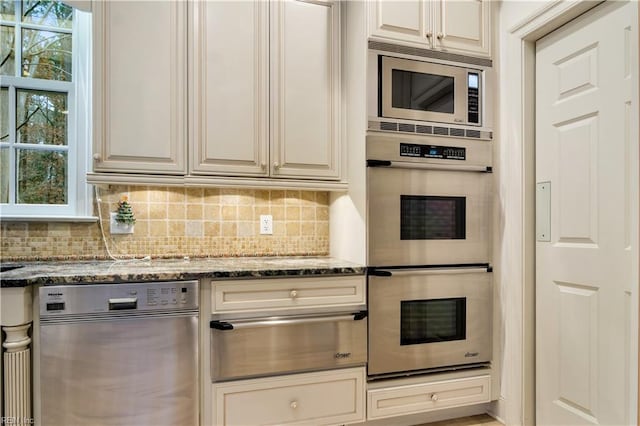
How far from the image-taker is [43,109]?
219 centimetres

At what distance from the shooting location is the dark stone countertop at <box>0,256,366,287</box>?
1.62m

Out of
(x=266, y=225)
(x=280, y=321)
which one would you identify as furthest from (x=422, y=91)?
(x=280, y=321)

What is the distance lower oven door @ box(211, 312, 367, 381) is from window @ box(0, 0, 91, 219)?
3.80 feet

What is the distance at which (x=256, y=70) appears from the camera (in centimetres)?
213

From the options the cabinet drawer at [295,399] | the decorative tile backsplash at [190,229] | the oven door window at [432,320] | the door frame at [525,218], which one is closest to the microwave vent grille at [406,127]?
the door frame at [525,218]

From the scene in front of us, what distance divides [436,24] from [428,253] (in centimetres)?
128

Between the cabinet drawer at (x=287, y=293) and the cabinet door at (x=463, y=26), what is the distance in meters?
1.41

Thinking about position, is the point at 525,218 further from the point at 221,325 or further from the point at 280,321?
the point at 221,325

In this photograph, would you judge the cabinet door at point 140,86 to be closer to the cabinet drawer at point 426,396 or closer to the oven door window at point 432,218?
the oven door window at point 432,218

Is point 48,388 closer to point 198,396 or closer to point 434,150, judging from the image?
point 198,396

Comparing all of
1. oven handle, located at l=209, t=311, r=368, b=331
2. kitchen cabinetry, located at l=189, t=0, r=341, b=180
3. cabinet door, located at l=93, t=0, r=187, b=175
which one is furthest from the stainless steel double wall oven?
cabinet door, located at l=93, t=0, r=187, b=175

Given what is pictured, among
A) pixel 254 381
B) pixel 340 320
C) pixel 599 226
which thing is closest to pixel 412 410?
pixel 340 320

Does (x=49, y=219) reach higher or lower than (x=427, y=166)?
lower

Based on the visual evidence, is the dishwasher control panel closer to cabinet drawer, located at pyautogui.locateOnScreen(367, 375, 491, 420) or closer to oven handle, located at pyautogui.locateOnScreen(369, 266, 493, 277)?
oven handle, located at pyautogui.locateOnScreen(369, 266, 493, 277)
